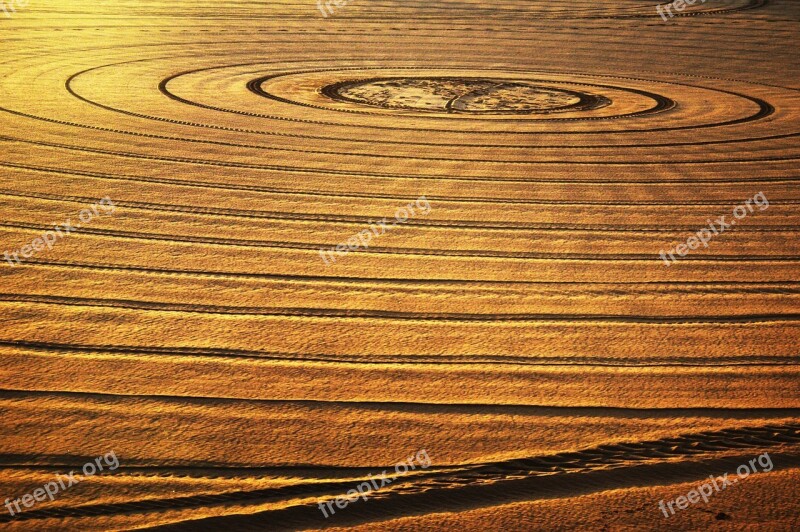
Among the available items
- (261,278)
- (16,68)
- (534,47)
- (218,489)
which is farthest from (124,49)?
(218,489)

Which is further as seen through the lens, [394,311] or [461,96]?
[461,96]

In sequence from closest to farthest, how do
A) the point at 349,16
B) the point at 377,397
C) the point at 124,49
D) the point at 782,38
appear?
the point at 377,397, the point at 124,49, the point at 782,38, the point at 349,16

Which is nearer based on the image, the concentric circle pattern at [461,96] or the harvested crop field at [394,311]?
the harvested crop field at [394,311]

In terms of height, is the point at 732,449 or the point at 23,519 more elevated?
the point at 23,519

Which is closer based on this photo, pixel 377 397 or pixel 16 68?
pixel 377 397

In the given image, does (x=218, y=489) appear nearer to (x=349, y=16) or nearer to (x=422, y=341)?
(x=422, y=341)

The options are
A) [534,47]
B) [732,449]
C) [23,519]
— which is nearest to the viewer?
[23,519]

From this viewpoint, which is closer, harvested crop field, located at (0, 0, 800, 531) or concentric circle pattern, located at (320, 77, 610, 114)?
harvested crop field, located at (0, 0, 800, 531)

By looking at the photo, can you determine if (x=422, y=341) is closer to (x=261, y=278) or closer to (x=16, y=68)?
(x=261, y=278)
